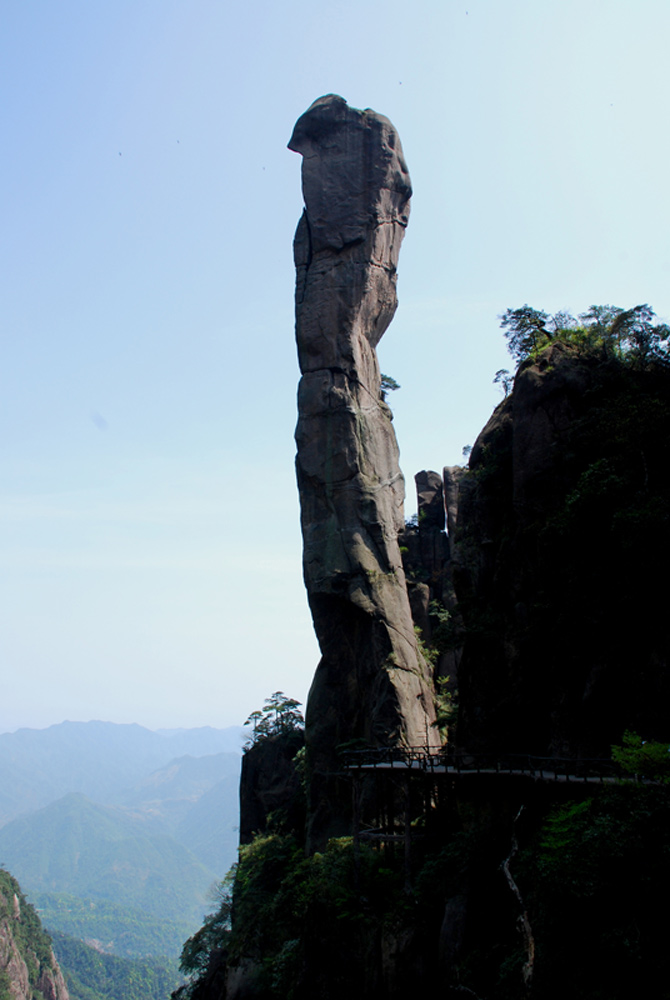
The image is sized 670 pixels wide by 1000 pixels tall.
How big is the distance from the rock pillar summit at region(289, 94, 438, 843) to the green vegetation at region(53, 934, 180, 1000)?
129 metres

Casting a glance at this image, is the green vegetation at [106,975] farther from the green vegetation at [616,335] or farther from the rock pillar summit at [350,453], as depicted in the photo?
the green vegetation at [616,335]

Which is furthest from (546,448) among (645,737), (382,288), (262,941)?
(262,941)

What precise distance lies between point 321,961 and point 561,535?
1368 cm

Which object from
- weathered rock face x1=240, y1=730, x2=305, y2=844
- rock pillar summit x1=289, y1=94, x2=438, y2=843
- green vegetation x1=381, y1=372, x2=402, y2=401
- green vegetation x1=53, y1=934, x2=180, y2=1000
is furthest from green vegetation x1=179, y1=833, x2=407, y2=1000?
green vegetation x1=53, y1=934, x2=180, y2=1000

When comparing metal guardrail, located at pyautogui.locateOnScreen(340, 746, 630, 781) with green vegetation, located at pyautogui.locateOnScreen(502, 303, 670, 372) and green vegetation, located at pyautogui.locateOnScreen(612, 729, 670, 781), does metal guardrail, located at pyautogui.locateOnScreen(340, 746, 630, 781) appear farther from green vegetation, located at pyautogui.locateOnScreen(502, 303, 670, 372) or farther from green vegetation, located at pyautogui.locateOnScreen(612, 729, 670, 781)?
green vegetation, located at pyautogui.locateOnScreen(502, 303, 670, 372)

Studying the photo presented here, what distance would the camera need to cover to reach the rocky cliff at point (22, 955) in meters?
80.2

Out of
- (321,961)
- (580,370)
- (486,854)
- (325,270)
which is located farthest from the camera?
(325,270)

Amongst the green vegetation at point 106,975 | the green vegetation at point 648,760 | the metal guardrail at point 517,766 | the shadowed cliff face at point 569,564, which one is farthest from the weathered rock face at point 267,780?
the green vegetation at point 106,975

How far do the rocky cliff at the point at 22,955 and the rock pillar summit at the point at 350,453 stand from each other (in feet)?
205

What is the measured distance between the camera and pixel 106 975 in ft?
486

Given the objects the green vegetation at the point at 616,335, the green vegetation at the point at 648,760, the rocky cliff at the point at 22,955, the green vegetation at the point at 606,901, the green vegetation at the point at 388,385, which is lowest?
the rocky cliff at the point at 22,955

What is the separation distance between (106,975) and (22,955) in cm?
7248

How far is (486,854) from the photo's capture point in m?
18.6

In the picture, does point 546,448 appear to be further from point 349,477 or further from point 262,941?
point 262,941
